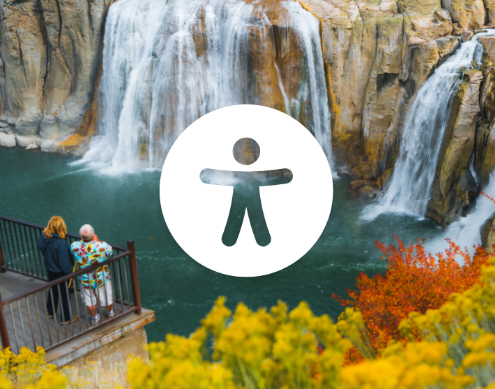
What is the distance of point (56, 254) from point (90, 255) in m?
0.50

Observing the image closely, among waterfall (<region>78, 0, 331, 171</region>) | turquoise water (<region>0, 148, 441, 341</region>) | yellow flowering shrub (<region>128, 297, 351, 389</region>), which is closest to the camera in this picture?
yellow flowering shrub (<region>128, 297, 351, 389</region>)

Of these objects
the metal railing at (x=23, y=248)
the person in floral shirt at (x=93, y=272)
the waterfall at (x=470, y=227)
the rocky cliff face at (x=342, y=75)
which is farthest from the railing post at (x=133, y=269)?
the rocky cliff face at (x=342, y=75)

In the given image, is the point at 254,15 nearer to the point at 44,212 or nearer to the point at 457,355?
the point at 44,212

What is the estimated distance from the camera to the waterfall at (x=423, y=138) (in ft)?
60.6

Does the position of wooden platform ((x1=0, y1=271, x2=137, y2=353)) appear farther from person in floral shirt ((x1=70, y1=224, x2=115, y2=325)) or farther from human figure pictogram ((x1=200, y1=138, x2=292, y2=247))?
human figure pictogram ((x1=200, y1=138, x2=292, y2=247))

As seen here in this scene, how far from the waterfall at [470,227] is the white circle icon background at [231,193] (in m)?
3.71

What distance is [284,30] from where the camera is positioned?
904 inches

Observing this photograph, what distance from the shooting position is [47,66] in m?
28.2

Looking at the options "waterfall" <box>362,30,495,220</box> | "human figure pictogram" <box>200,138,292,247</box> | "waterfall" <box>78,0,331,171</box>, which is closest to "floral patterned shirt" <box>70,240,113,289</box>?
"human figure pictogram" <box>200,138,292,247</box>

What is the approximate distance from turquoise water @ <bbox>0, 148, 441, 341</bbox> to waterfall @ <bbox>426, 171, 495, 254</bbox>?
0.70 meters

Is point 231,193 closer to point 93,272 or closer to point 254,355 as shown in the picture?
point 93,272

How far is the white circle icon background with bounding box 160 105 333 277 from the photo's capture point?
591 inches

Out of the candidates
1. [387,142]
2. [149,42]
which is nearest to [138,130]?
[149,42]

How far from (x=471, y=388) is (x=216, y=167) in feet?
65.5
